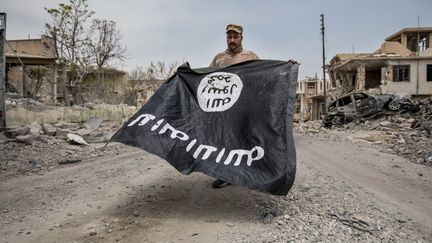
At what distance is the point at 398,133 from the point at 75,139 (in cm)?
1057

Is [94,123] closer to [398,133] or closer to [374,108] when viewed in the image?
[398,133]

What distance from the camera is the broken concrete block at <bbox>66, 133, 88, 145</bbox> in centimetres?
792

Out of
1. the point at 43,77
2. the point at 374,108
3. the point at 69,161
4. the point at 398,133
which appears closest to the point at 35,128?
the point at 69,161

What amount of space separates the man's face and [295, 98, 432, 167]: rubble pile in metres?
4.62

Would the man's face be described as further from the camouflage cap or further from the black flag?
the black flag

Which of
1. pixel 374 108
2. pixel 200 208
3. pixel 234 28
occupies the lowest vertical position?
pixel 200 208

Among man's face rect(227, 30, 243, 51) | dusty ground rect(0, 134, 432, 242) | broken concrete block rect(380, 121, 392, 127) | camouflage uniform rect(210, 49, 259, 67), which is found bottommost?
dusty ground rect(0, 134, 432, 242)

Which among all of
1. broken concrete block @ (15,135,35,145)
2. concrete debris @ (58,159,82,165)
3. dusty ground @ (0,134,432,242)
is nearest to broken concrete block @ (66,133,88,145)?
broken concrete block @ (15,135,35,145)

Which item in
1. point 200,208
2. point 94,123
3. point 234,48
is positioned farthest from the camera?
point 94,123

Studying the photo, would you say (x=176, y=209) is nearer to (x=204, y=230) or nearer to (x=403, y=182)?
(x=204, y=230)

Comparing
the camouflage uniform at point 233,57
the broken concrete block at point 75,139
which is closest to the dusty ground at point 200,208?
the camouflage uniform at point 233,57

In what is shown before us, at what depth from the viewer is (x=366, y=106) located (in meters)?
16.4

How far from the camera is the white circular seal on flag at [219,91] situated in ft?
11.2

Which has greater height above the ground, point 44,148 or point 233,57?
point 233,57
